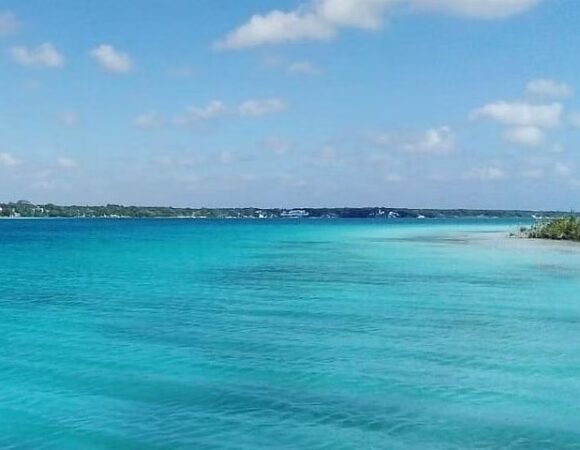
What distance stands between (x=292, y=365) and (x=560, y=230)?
55.9m

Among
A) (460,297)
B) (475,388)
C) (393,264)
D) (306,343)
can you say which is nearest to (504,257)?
(393,264)

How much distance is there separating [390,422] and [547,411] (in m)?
2.72

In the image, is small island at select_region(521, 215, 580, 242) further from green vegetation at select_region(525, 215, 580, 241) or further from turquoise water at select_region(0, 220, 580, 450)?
turquoise water at select_region(0, 220, 580, 450)

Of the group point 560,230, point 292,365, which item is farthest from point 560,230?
point 292,365

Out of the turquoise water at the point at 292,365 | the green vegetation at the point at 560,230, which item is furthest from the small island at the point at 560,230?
the turquoise water at the point at 292,365

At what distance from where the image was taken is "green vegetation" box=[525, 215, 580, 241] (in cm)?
6381

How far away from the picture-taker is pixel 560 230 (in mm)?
65625

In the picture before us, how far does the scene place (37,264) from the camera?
4353cm

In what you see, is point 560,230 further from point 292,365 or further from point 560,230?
point 292,365

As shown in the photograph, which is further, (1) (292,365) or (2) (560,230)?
(2) (560,230)

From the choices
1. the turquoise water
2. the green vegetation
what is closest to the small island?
the green vegetation

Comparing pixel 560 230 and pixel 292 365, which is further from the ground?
pixel 560 230

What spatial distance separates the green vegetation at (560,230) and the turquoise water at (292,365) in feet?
116

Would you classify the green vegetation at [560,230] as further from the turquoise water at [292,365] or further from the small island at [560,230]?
the turquoise water at [292,365]
